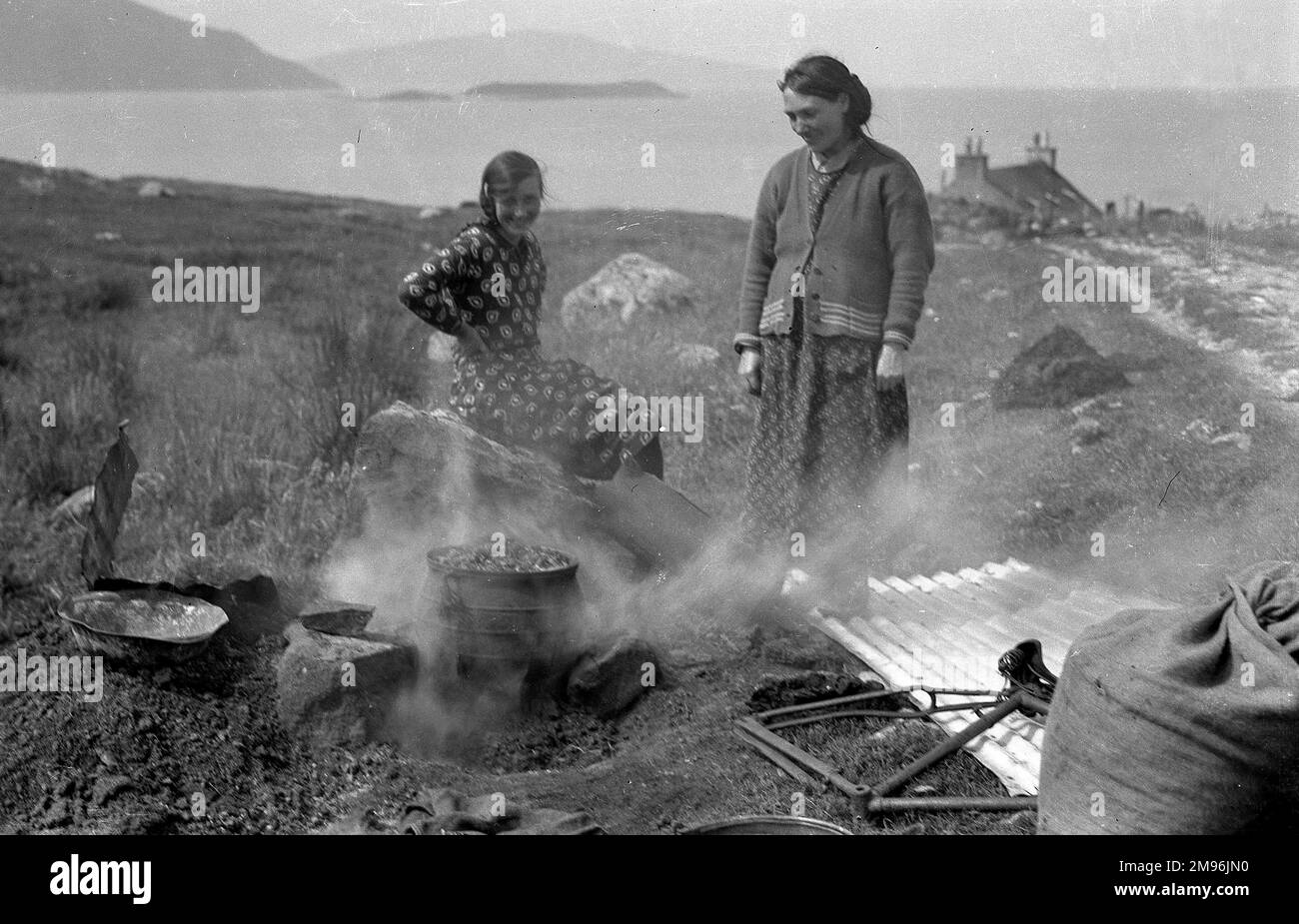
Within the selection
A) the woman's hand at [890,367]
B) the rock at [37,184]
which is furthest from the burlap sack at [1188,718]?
the rock at [37,184]

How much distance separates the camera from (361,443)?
5934 millimetres

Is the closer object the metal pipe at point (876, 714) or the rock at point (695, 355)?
the metal pipe at point (876, 714)

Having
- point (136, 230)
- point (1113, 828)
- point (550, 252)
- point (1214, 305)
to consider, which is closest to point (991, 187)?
point (1214, 305)

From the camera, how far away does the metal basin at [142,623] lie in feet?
16.4

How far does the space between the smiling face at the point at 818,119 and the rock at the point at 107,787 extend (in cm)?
375

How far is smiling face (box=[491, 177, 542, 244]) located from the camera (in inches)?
228

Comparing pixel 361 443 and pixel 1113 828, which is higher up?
pixel 361 443

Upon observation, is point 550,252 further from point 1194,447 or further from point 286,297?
point 1194,447

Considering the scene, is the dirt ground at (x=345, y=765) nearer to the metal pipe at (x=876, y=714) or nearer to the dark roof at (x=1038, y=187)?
the metal pipe at (x=876, y=714)

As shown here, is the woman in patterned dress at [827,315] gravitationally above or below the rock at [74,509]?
above

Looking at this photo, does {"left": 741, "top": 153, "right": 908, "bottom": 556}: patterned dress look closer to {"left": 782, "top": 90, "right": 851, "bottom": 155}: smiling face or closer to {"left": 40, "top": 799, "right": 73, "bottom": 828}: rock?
{"left": 782, "top": 90, "right": 851, "bottom": 155}: smiling face
